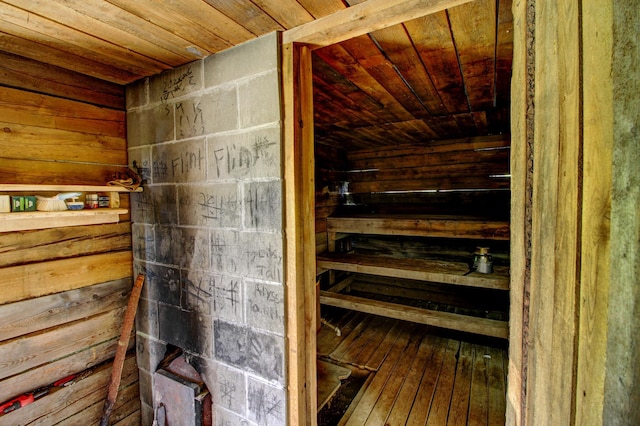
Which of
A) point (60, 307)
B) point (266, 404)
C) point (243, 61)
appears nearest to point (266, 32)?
point (243, 61)

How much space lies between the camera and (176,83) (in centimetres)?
169

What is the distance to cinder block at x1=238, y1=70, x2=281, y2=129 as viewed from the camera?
1338 mm

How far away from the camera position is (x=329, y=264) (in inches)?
138

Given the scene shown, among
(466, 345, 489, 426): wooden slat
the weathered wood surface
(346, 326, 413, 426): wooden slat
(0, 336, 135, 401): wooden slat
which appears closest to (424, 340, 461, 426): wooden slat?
(466, 345, 489, 426): wooden slat

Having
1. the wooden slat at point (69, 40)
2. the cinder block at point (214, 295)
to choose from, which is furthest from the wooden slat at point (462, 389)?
the wooden slat at point (69, 40)

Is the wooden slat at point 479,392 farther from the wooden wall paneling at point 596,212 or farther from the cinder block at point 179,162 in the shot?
the cinder block at point 179,162

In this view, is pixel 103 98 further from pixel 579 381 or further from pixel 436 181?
pixel 436 181

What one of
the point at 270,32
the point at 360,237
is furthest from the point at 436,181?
the point at 270,32

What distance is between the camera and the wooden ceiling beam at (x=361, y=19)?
1069 millimetres

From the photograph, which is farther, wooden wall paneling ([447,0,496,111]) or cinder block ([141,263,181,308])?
cinder block ([141,263,181,308])

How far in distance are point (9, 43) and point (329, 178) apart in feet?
11.1

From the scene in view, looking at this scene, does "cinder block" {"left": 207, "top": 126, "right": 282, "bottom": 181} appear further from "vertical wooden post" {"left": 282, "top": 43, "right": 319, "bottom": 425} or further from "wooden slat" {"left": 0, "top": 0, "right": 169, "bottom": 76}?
"wooden slat" {"left": 0, "top": 0, "right": 169, "bottom": 76}

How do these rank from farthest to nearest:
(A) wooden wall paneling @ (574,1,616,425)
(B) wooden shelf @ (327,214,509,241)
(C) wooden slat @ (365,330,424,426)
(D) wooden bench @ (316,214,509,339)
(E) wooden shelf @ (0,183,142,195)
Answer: (B) wooden shelf @ (327,214,509,241) < (D) wooden bench @ (316,214,509,339) < (C) wooden slat @ (365,330,424,426) < (E) wooden shelf @ (0,183,142,195) < (A) wooden wall paneling @ (574,1,616,425)

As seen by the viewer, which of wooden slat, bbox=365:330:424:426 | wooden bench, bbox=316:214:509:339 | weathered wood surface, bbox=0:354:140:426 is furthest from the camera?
wooden bench, bbox=316:214:509:339
